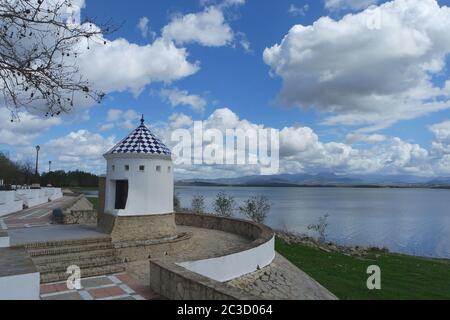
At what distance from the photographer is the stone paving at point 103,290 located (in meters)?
6.92

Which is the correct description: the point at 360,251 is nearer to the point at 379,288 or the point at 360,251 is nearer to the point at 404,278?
the point at 404,278

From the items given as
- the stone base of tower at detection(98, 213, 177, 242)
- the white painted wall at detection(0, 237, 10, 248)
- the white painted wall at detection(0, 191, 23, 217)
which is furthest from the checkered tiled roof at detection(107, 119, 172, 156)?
the white painted wall at detection(0, 191, 23, 217)

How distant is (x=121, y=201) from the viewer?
509 inches

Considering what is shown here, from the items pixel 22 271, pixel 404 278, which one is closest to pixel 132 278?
pixel 22 271

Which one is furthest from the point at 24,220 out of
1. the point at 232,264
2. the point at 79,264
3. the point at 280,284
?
the point at 280,284

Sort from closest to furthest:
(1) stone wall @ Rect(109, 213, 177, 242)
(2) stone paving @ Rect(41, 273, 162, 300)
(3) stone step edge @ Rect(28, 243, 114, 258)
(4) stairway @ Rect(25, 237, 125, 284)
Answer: (2) stone paving @ Rect(41, 273, 162, 300), (4) stairway @ Rect(25, 237, 125, 284), (3) stone step edge @ Rect(28, 243, 114, 258), (1) stone wall @ Rect(109, 213, 177, 242)

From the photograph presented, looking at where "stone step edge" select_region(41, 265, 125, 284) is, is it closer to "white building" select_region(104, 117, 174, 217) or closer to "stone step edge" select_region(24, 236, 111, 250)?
"stone step edge" select_region(24, 236, 111, 250)

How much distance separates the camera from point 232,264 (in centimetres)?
925

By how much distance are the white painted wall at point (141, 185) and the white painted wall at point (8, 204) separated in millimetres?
11036

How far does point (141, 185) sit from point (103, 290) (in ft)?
15.6

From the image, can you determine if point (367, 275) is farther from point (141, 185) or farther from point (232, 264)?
point (141, 185)

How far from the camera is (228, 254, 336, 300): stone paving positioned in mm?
9352

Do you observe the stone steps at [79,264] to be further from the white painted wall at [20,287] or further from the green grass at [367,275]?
the green grass at [367,275]
